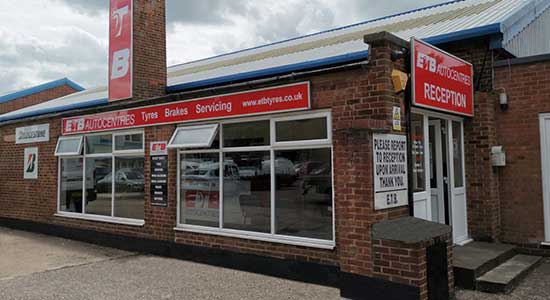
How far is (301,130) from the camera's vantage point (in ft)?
21.3

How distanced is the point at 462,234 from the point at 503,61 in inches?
116

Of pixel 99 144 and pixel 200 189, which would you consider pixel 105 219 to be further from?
pixel 200 189

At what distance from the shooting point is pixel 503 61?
7.46 meters

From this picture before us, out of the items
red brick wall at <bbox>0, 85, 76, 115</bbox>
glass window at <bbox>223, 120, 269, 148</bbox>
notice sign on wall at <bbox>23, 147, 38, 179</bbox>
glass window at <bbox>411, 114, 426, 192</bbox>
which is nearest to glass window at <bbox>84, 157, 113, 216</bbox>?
notice sign on wall at <bbox>23, 147, 38, 179</bbox>

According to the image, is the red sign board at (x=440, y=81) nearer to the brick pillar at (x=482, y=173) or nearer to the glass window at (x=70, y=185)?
the brick pillar at (x=482, y=173)

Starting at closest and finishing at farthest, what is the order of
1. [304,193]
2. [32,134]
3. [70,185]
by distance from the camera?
[304,193] → [70,185] → [32,134]

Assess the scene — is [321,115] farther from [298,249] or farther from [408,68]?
[298,249]

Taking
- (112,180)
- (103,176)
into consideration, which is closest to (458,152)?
(112,180)

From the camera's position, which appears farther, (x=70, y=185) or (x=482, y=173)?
(x=70, y=185)

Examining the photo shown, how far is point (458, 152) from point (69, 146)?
8356 millimetres

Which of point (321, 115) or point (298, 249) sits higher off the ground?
point (321, 115)

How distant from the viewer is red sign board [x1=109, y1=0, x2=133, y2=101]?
31.9 ft

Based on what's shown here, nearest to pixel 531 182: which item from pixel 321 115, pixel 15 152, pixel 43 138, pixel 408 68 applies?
pixel 408 68

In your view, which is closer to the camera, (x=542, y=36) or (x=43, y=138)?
(x=542, y=36)
